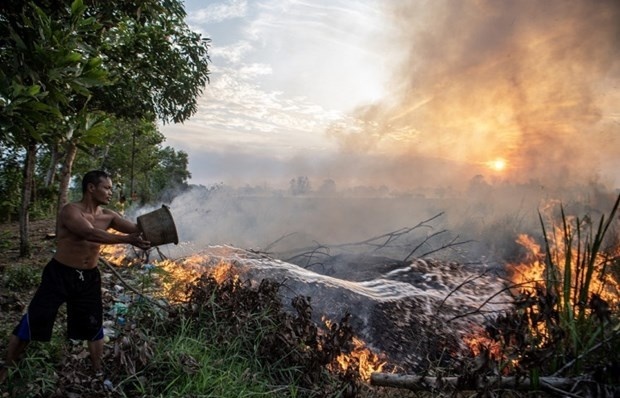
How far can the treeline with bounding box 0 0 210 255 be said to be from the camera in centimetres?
275

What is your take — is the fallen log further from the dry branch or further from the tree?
the tree

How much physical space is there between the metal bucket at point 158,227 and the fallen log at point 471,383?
76.6 inches

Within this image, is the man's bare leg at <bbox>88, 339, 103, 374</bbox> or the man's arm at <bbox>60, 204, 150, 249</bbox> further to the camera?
the man's bare leg at <bbox>88, 339, 103, 374</bbox>

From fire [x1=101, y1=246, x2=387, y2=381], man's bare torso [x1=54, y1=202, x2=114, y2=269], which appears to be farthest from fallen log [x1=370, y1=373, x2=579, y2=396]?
man's bare torso [x1=54, y1=202, x2=114, y2=269]

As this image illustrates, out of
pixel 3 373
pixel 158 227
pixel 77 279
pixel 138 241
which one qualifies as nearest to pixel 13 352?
pixel 3 373

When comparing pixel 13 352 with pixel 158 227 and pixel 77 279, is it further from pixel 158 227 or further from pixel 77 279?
pixel 158 227

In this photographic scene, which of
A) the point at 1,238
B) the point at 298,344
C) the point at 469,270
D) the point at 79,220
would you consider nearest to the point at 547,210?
the point at 469,270

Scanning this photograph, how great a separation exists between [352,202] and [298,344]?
13.4 meters

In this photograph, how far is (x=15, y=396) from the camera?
2578mm

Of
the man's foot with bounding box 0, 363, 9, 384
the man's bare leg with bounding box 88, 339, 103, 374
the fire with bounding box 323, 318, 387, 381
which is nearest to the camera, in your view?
the man's foot with bounding box 0, 363, 9, 384

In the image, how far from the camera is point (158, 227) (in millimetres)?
3271

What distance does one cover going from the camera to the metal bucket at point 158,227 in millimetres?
3256

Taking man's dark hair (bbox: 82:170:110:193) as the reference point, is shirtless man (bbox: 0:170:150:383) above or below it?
below

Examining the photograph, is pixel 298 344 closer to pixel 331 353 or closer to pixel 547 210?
pixel 331 353
